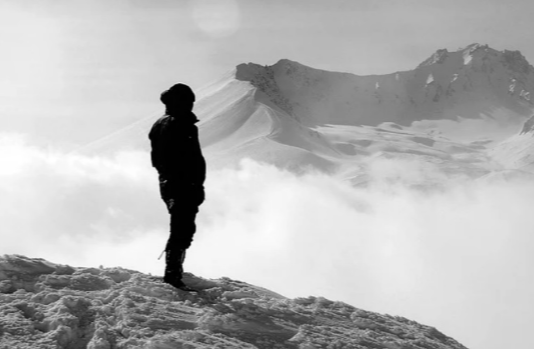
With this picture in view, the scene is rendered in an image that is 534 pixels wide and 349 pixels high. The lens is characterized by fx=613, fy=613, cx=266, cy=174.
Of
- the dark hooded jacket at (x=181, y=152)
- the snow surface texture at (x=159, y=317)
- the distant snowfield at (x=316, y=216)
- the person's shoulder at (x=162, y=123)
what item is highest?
the distant snowfield at (x=316, y=216)

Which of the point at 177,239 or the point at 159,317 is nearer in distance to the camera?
the point at 159,317

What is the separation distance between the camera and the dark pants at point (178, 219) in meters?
7.07

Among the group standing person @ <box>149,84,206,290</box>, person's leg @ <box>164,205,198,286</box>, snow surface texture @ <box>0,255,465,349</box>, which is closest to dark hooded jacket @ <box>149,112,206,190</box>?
standing person @ <box>149,84,206,290</box>

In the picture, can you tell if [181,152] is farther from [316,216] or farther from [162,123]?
[316,216]

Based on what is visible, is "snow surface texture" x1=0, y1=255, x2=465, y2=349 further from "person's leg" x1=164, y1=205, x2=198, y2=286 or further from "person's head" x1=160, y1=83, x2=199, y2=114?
"person's head" x1=160, y1=83, x2=199, y2=114

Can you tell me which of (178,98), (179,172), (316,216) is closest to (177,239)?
(179,172)

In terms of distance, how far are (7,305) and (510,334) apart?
128 m

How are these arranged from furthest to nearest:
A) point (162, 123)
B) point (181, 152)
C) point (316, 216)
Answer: point (316, 216), point (162, 123), point (181, 152)

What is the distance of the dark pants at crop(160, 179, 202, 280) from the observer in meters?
7.07

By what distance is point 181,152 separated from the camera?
23.2 ft

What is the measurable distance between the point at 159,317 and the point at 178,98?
2596mm

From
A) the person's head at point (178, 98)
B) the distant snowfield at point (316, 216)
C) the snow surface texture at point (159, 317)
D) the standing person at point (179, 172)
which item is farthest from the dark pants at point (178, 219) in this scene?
the distant snowfield at point (316, 216)

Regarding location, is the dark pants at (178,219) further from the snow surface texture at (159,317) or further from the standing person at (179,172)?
the snow surface texture at (159,317)

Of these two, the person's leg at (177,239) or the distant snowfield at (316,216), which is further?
the distant snowfield at (316,216)
